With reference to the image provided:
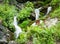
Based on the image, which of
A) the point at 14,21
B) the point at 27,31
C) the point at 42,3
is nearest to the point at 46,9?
the point at 42,3

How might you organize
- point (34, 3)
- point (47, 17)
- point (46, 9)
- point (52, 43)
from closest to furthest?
point (52, 43), point (47, 17), point (46, 9), point (34, 3)

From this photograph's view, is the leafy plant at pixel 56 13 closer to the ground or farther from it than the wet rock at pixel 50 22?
farther from it

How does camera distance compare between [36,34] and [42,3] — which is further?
[42,3]

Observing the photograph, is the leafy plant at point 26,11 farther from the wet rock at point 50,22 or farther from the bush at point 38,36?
the bush at point 38,36

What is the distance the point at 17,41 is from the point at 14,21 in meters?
3.48

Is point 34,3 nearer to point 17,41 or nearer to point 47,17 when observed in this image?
point 47,17

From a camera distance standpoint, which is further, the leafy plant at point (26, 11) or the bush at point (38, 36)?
the leafy plant at point (26, 11)

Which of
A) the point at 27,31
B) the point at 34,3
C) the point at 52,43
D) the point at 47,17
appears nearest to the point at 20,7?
the point at 34,3

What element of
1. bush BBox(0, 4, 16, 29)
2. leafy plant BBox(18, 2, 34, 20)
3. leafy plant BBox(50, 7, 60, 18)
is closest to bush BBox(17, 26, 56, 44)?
bush BBox(0, 4, 16, 29)

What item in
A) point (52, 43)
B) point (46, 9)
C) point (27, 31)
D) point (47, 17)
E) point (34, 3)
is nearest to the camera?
point (52, 43)

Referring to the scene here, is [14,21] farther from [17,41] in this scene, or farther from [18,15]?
[17,41]

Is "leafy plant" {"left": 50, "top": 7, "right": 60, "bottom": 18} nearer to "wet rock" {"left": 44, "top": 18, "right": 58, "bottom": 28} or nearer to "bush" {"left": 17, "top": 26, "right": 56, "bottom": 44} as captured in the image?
"wet rock" {"left": 44, "top": 18, "right": 58, "bottom": 28}

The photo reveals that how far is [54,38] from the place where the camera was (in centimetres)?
1948

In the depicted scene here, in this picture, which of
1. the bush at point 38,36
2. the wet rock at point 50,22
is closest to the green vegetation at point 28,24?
the bush at point 38,36
